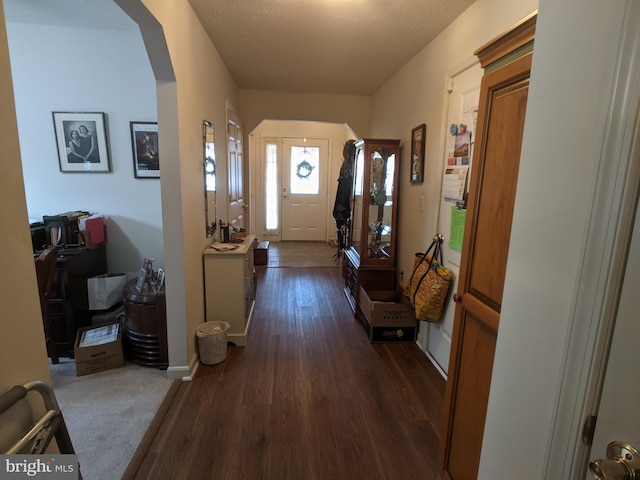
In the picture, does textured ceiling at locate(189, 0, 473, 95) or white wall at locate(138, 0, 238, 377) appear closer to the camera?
white wall at locate(138, 0, 238, 377)

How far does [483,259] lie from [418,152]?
→ 72.3 inches

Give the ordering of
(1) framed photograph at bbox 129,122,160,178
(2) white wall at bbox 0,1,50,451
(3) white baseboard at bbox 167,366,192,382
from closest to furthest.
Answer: (2) white wall at bbox 0,1,50,451 → (3) white baseboard at bbox 167,366,192,382 → (1) framed photograph at bbox 129,122,160,178

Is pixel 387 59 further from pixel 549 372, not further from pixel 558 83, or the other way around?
pixel 549 372

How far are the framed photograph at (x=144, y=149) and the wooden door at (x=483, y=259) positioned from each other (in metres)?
2.62

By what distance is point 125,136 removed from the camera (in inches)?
112

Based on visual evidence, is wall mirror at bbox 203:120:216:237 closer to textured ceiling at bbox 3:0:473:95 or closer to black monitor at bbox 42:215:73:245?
textured ceiling at bbox 3:0:473:95

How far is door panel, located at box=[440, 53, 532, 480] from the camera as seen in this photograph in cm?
104

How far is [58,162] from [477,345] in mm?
3415

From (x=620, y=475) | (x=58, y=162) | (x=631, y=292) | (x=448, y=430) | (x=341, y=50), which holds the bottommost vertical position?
(x=448, y=430)

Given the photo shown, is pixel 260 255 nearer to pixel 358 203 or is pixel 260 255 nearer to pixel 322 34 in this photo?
pixel 358 203

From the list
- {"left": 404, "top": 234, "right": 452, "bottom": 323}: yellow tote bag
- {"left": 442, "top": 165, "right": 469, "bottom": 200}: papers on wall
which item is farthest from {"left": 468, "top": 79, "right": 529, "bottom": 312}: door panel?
{"left": 404, "top": 234, "right": 452, "bottom": 323}: yellow tote bag

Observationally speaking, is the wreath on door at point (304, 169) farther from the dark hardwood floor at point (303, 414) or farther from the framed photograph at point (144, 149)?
the dark hardwood floor at point (303, 414)

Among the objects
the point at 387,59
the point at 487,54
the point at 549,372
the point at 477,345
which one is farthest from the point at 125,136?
the point at 549,372

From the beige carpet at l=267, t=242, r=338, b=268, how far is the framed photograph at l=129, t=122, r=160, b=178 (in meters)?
2.62
